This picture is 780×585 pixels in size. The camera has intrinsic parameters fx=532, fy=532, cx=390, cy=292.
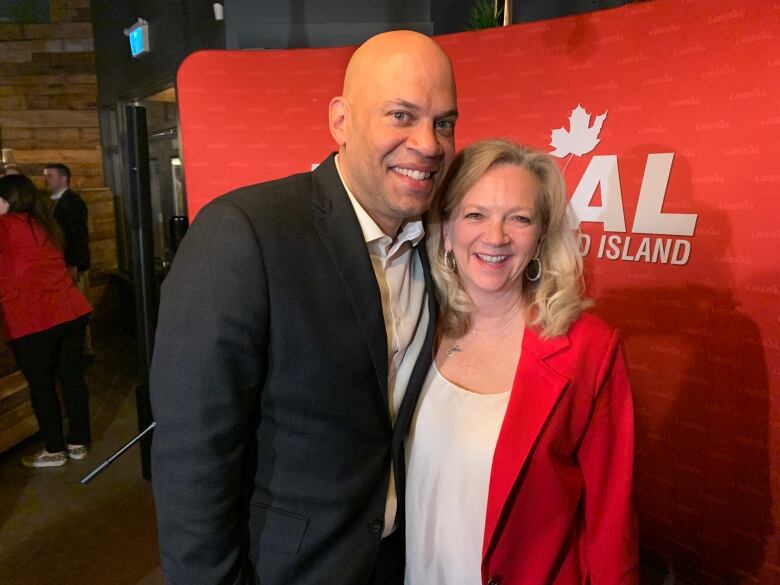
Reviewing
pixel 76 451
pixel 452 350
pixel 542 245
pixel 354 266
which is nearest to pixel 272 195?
pixel 354 266

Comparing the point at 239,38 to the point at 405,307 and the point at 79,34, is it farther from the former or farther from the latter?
the point at 79,34

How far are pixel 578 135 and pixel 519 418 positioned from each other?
1.73 metres

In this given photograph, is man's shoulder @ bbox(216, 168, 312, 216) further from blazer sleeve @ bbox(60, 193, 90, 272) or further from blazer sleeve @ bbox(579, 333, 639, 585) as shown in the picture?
blazer sleeve @ bbox(60, 193, 90, 272)

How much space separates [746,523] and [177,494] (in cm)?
240

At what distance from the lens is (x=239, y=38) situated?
3.60 meters

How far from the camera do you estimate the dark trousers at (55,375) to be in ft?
11.2

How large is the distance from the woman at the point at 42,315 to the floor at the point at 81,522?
0.20m

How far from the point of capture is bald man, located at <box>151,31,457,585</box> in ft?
3.52

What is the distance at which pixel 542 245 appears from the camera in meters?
1.56

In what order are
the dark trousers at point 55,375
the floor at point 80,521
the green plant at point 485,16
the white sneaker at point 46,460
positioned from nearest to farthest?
the floor at point 80,521 < the green plant at point 485,16 < the dark trousers at point 55,375 < the white sneaker at point 46,460

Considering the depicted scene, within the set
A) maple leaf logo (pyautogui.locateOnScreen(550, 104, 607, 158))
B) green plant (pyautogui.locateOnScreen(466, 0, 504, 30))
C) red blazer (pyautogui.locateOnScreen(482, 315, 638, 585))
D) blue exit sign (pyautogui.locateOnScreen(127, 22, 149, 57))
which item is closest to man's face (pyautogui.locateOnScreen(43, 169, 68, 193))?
blue exit sign (pyautogui.locateOnScreen(127, 22, 149, 57))

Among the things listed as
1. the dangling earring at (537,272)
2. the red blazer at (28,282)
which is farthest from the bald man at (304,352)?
the red blazer at (28,282)

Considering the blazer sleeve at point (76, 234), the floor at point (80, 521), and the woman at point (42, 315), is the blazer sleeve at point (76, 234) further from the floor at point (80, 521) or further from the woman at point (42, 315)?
the floor at point (80, 521)

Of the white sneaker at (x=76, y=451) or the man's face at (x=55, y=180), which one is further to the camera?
the man's face at (x=55, y=180)
